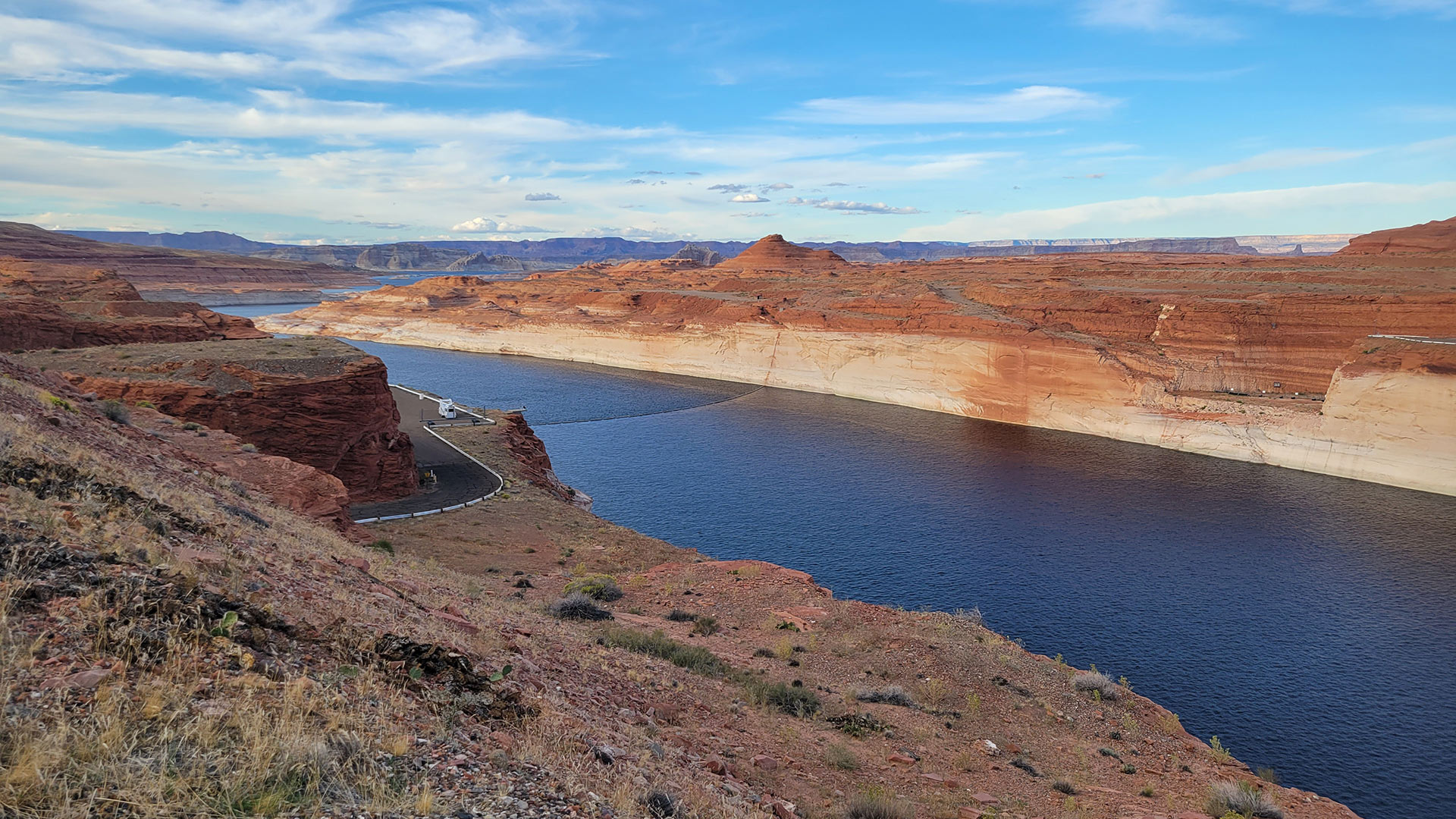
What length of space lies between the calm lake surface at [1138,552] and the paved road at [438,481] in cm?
549

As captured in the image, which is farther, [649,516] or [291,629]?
[649,516]

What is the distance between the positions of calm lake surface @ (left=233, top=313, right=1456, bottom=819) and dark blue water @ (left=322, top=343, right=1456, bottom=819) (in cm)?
9

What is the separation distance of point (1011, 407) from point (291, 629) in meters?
51.2

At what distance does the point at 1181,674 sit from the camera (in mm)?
18969

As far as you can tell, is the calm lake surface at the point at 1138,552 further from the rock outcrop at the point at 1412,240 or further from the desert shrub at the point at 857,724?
the rock outcrop at the point at 1412,240

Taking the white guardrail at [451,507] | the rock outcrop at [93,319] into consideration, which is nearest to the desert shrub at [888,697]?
the white guardrail at [451,507]

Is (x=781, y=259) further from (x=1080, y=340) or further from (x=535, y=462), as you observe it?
(x=535, y=462)

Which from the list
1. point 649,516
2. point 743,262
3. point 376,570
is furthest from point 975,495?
point 743,262

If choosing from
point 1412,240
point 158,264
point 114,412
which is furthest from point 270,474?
point 158,264

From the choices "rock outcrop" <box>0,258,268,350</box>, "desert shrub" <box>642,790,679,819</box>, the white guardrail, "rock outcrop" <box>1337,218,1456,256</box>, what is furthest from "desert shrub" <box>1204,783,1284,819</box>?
"rock outcrop" <box>1337,218,1456,256</box>

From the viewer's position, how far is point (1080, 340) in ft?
164

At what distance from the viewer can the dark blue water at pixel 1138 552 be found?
1736 cm

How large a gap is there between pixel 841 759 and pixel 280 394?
21.7 m

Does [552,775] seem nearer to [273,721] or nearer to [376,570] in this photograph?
[273,721]
